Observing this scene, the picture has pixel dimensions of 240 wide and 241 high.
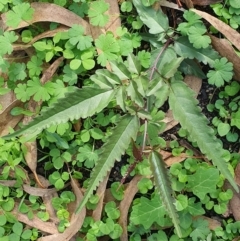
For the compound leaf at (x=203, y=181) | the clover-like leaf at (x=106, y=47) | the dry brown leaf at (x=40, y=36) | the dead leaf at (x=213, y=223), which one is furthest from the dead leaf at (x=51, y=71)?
the dead leaf at (x=213, y=223)

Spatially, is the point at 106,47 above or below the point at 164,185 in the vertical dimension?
above

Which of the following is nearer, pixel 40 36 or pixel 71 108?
pixel 71 108

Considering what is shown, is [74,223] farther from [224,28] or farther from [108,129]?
[224,28]

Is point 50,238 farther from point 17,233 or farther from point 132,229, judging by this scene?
point 132,229

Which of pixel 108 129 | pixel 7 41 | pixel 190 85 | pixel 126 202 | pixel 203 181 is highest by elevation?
pixel 7 41

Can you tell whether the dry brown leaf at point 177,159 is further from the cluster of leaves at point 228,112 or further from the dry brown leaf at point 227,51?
the dry brown leaf at point 227,51

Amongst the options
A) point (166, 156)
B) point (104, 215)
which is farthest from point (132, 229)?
point (166, 156)

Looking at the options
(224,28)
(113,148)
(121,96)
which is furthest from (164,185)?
(224,28)

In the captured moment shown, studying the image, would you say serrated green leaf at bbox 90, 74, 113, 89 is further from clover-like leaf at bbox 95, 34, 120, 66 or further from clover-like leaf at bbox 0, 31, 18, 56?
clover-like leaf at bbox 0, 31, 18, 56
